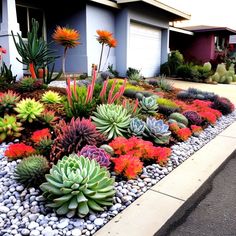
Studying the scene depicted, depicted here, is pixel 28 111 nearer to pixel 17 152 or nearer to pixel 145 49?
pixel 17 152

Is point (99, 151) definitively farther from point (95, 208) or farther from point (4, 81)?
point (4, 81)

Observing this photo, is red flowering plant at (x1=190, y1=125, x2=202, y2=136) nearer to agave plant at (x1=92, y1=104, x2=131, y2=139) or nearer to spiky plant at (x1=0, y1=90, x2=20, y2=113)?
agave plant at (x1=92, y1=104, x2=131, y2=139)

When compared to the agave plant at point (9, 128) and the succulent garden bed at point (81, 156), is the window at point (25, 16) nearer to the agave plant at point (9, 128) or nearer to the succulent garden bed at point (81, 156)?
the succulent garden bed at point (81, 156)

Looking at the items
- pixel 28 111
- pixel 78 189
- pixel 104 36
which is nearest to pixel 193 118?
pixel 28 111

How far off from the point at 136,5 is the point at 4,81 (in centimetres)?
851

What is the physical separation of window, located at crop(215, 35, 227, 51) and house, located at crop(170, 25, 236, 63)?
283 millimetres

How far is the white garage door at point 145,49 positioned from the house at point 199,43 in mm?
6173

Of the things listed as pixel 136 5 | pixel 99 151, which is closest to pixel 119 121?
pixel 99 151

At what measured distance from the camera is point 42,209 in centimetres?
243

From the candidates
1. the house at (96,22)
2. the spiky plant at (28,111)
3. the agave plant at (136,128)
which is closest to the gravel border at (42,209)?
the agave plant at (136,128)

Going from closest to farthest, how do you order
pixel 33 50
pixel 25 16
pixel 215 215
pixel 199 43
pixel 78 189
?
1. pixel 78 189
2. pixel 215 215
3. pixel 33 50
4. pixel 25 16
5. pixel 199 43

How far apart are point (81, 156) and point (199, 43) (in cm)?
2149

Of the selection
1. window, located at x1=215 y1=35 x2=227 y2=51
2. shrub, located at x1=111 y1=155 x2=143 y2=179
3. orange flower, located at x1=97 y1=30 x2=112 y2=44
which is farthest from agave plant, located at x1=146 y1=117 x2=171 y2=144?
window, located at x1=215 y1=35 x2=227 y2=51

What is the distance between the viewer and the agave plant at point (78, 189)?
2.35 meters
